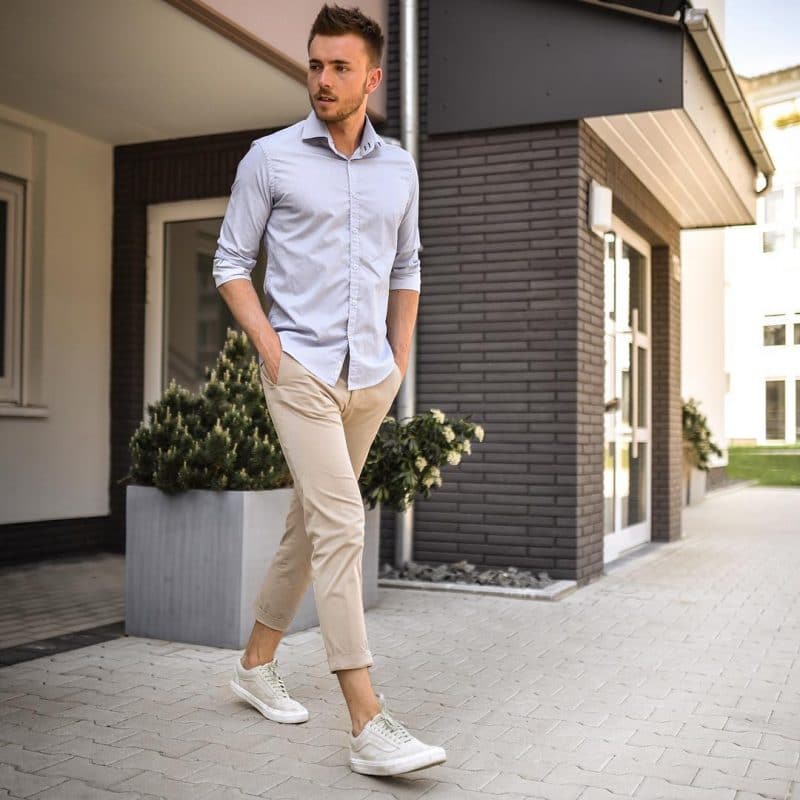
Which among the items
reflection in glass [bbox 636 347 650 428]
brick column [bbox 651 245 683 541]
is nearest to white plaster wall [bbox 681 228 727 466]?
brick column [bbox 651 245 683 541]

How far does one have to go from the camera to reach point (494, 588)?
19.7 ft

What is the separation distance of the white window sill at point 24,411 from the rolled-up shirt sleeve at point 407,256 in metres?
4.21

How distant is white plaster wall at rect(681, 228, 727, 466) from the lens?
602 inches

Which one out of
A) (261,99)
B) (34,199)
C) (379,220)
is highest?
(261,99)

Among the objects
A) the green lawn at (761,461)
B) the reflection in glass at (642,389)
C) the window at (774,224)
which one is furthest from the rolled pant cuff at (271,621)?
the green lawn at (761,461)

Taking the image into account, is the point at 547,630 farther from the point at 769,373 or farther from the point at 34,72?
the point at 769,373

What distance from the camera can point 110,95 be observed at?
6445 mm

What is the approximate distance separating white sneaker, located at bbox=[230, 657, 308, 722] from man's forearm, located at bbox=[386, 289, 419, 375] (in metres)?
1.05

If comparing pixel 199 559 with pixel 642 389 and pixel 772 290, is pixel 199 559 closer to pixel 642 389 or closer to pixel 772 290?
pixel 642 389

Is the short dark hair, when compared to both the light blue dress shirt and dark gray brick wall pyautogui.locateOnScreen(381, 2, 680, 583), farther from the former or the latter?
dark gray brick wall pyautogui.locateOnScreen(381, 2, 680, 583)

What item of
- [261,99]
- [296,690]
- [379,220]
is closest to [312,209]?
[379,220]

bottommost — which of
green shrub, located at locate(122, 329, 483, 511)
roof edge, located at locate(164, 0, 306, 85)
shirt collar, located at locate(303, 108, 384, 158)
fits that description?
green shrub, located at locate(122, 329, 483, 511)

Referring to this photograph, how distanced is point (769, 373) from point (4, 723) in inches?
640

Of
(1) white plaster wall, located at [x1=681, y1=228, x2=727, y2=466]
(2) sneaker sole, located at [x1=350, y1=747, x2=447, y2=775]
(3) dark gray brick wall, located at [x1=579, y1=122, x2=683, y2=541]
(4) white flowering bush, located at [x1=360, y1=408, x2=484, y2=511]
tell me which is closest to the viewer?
(2) sneaker sole, located at [x1=350, y1=747, x2=447, y2=775]
